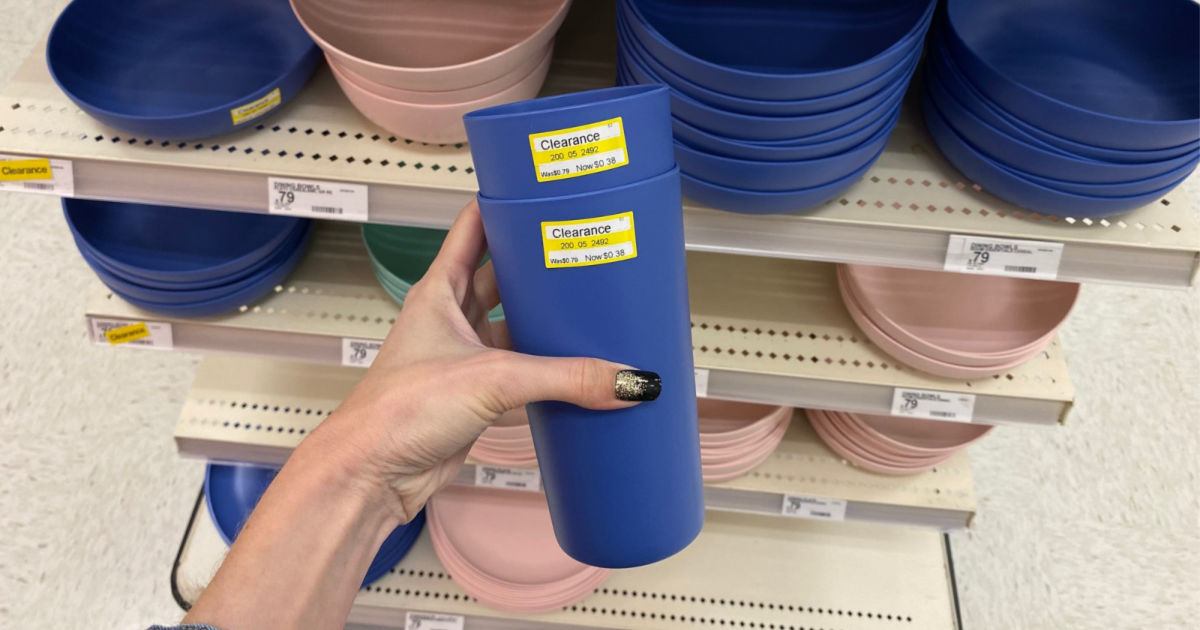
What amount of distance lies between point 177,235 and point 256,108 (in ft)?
1.64

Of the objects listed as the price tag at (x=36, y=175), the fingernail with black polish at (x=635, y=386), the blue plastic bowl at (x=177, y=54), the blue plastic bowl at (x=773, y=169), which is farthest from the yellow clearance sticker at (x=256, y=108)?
the fingernail with black polish at (x=635, y=386)

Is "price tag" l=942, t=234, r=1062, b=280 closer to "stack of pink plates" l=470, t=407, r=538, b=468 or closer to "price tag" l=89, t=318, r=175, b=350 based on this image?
"stack of pink plates" l=470, t=407, r=538, b=468

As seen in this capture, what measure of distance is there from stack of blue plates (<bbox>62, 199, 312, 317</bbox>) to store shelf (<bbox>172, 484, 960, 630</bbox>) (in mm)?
845

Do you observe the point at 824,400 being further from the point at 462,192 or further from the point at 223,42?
the point at 223,42

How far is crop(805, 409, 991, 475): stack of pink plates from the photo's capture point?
177 cm

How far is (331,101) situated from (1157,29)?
128cm

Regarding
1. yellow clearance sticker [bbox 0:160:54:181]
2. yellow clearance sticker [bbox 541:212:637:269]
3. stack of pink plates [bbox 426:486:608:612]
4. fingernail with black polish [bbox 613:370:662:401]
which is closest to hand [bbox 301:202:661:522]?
fingernail with black polish [bbox 613:370:662:401]

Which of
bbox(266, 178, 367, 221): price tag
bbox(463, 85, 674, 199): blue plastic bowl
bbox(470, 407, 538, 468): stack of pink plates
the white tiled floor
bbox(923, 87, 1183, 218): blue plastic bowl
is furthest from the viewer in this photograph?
the white tiled floor

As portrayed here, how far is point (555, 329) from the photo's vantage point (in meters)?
0.96

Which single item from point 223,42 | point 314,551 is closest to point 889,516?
point 314,551

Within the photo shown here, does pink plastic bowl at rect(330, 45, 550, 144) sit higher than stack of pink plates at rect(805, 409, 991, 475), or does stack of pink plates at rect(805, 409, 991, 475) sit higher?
pink plastic bowl at rect(330, 45, 550, 144)

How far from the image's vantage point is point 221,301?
5.07ft

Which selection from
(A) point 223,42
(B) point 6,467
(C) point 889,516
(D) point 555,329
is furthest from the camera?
(B) point 6,467

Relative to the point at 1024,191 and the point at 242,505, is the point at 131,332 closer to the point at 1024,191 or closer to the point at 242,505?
the point at 242,505
